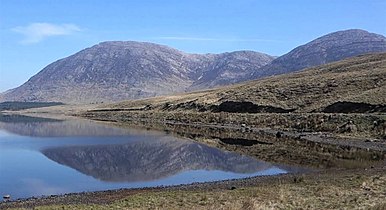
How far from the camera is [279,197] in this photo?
28.6 metres

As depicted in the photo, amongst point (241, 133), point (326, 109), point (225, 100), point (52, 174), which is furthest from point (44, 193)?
point (225, 100)

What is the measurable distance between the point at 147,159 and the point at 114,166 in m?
7.04

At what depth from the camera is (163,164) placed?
57656 millimetres

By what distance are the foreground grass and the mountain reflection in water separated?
12935 millimetres

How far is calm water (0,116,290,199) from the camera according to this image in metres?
42.7

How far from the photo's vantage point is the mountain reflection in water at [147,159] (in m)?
50.0

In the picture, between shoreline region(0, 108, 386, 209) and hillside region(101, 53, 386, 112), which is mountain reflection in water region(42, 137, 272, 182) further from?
hillside region(101, 53, 386, 112)

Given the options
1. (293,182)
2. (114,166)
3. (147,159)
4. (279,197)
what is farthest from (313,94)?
(279,197)

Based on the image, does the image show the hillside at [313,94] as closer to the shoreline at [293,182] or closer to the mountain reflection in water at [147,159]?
the shoreline at [293,182]

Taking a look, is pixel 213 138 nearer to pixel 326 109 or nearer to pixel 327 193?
pixel 326 109

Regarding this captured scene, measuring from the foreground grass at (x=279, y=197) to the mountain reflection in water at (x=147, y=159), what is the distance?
12935 millimetres

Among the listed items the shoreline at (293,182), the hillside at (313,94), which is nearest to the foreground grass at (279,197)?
the shoreline at (293,182)

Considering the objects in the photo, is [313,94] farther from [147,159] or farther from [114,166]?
[114,166]

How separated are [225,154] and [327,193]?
32.0 m
